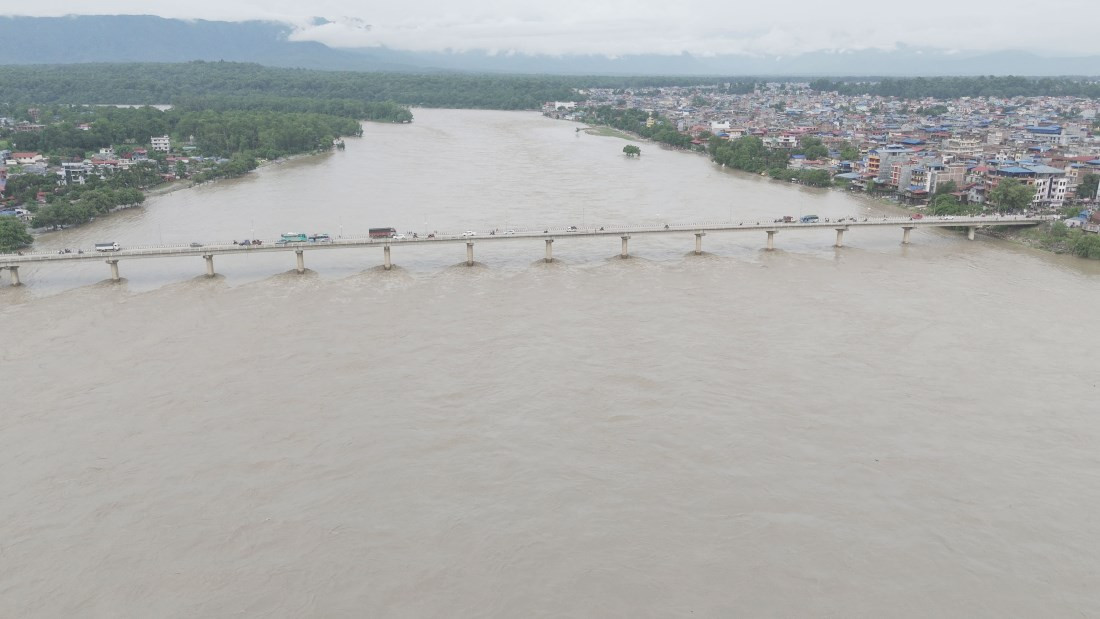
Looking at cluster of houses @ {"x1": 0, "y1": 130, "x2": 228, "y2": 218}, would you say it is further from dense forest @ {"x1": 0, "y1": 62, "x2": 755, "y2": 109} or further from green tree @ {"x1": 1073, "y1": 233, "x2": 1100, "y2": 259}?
green tree @ {"x1": 1073, "y1": 233, "x2": 1100, "y2": 259}

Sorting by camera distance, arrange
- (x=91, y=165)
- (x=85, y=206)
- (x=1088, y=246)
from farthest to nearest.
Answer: (x=91, y=165) → (x=85, y=206) → (x=1088, y=246)

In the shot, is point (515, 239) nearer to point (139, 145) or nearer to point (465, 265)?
point (465, 265)

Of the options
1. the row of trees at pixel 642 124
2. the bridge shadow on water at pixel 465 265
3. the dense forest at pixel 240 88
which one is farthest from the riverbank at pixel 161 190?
the dense forest at pixel 240 88

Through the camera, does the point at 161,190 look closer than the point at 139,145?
Yes

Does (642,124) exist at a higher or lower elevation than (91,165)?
higher

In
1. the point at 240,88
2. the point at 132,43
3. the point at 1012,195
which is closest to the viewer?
the point at 1012,195

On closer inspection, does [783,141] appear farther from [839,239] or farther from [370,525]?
[370,525]

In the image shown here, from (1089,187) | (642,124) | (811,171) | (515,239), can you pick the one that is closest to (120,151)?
(515,239)

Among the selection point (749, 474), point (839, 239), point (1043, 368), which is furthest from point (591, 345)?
point (839, 239)
